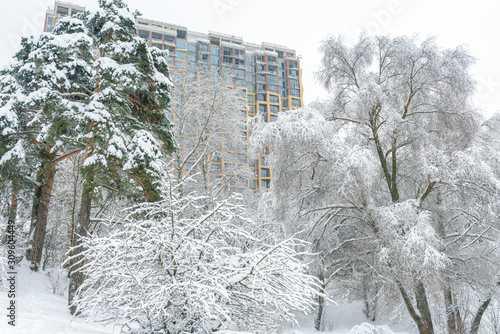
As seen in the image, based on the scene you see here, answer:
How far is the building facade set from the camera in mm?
55219

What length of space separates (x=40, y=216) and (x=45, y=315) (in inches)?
248

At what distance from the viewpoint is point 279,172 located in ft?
31.2

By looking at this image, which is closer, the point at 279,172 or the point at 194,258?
the point at 194,258

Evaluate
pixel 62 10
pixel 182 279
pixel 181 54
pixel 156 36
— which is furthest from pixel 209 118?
pixel 62 10

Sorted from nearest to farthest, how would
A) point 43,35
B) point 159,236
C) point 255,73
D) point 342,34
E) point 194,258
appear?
point 159,236
point 194,258
point 43,35
point 342,34
point 255,73

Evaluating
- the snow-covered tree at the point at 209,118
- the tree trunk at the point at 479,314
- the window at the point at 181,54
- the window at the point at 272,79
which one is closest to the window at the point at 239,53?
the window at the point at 272,79

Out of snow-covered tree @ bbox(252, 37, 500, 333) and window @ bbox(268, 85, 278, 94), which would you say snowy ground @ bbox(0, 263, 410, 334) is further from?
window @ bbox(268, 85, 278, 94)

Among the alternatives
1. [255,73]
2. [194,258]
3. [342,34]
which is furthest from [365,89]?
[255,73]

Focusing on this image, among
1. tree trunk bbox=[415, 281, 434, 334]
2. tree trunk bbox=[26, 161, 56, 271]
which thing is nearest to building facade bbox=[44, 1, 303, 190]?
tree trunk bbox=[26, 161, 56, 271]

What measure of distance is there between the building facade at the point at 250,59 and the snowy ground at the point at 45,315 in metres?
38.7

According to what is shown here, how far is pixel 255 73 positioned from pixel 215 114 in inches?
1924

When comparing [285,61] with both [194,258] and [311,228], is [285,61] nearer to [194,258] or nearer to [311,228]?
[311,228]

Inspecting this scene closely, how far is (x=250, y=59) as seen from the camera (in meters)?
63.7

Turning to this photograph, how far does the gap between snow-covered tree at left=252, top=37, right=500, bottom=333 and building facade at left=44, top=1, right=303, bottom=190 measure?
4223 centimetres
